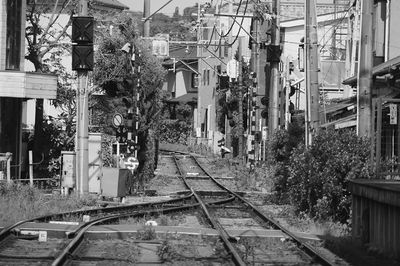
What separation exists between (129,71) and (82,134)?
942 centimetres

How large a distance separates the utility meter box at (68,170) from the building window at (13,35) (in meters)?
4.08

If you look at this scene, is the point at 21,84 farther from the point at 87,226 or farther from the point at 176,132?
the point at 176,132

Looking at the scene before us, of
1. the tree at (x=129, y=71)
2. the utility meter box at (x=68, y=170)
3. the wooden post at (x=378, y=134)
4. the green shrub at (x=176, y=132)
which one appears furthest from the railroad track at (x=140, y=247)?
the green shrub at (x=176, y=132)

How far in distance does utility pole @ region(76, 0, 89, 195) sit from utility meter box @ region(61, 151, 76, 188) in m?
0.39

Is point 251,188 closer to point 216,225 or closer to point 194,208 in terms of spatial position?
point 194,208

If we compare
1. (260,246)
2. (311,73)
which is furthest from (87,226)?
(311,73)

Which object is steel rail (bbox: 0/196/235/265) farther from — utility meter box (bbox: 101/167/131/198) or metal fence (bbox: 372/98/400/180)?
metal fence (bbox: 372/98/400/180)

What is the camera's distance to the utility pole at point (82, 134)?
2012cm

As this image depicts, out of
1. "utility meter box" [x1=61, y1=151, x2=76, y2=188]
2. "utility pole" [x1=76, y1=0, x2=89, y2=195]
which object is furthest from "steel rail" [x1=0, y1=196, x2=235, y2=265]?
"utility meter box" [x1=61, y1=151, x2=76, y2=188]

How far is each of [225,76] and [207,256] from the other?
140ft

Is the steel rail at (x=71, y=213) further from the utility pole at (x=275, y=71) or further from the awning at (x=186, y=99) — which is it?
the awning at (x=186, y=99)

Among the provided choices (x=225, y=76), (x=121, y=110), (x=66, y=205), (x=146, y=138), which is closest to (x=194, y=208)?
(x=66, y=205)

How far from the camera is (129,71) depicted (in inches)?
1151

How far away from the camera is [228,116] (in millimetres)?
54906
